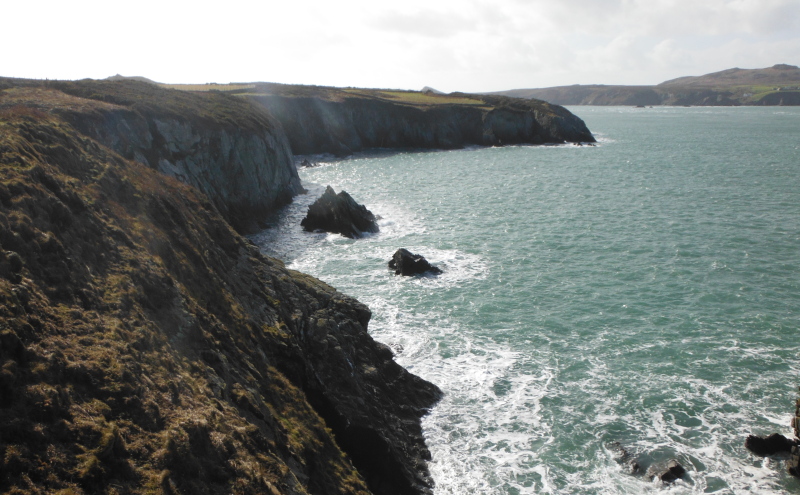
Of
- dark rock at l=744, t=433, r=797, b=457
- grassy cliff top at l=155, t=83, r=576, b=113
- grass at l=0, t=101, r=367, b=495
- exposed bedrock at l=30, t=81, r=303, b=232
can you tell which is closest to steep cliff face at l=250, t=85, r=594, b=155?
grassy cliff top at l=155, t=83, r=576, b=113

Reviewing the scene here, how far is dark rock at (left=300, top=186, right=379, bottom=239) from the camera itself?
45188 mm

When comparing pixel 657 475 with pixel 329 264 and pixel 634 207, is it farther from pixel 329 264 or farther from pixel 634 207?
pixel 634 207

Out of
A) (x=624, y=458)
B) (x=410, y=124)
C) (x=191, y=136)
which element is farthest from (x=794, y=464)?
(x=410, y=124)

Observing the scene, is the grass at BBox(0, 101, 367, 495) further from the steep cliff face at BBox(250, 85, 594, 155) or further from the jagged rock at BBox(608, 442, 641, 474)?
the steep cliff face at BBox(250, 85, 594, 155)

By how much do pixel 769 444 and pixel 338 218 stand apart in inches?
1342

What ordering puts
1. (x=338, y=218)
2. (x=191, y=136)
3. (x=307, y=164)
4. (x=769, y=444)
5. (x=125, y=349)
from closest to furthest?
1. (x=125, y=349)
2. (x=769, y=444)
3. (x=191, y=136)
4. (x=338, y=218)
5. (x=307, y=164)

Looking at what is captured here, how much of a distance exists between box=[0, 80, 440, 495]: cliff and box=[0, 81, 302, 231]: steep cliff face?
14.5m

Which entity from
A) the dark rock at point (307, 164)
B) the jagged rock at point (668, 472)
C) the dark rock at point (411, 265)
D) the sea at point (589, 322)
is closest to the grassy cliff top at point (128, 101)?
the sea at point (589, 322)

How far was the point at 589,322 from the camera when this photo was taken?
90.8 feet

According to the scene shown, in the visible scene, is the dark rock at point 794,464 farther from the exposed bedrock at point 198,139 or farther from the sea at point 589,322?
the exposed bedrock at point 198,139

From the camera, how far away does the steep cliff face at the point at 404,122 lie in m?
95.9

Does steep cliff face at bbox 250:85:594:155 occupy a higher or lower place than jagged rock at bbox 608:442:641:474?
higher

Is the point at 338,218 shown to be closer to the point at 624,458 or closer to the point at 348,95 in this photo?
the point at 624,458

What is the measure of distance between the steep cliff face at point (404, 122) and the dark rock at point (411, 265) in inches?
2460
